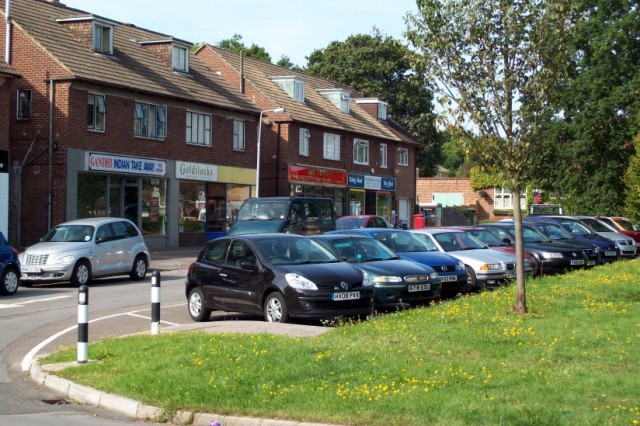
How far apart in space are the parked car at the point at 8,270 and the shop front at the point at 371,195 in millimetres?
32160

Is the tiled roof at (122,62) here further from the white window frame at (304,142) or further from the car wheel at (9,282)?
the car wheel at (9,282)

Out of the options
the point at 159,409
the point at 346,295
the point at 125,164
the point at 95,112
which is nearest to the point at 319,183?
the point at 125,164

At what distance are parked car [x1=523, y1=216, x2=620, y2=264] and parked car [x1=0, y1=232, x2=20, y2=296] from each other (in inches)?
609

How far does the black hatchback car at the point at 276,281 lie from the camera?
13.7 m

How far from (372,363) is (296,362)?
0.87 meters

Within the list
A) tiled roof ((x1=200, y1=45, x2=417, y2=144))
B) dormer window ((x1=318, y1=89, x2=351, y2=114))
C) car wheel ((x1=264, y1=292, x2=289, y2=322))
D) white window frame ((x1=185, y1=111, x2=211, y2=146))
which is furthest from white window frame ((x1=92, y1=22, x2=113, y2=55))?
car wheel ((x1=264, y1=292, x2=289, y2=322))

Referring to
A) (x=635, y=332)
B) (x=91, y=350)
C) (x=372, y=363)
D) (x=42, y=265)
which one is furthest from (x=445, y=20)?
(x=42, y=265)

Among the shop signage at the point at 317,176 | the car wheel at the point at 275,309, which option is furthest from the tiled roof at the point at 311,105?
the car wheel at the point at 275,309

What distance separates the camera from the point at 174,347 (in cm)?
1095

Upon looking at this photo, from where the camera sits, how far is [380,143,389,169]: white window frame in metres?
55.1

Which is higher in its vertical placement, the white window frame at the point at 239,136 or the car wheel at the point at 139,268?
the white window frame at the point at 239,136

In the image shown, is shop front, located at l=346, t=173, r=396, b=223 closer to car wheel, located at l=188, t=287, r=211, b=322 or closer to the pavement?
car wheel, located at l=188, t=287, r=211, b=322

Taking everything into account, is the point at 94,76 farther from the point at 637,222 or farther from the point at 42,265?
the point at 637,222

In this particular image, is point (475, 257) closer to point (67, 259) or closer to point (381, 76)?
point (67, 259)
